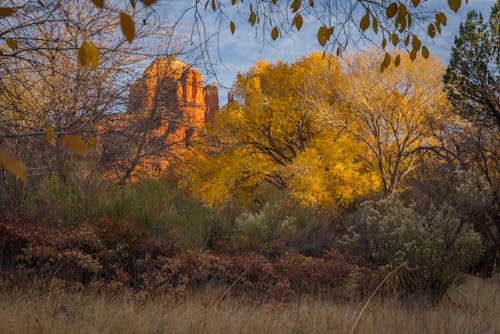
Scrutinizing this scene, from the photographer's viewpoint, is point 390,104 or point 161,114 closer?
point 161,114

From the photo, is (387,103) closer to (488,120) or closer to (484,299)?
(488,120)

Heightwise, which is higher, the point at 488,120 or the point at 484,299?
the point at 488,120

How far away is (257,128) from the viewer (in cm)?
2066

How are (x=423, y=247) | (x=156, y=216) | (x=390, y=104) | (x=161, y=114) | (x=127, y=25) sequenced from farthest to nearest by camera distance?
(x=390, y=104)
(x=161, y=114)
(x=156, y=216)
(x=423, y=247)
(x=127, y=25)

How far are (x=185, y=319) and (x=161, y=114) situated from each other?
6.02 meters

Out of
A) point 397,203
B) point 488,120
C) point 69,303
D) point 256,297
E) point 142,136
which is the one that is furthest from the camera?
point 488,120

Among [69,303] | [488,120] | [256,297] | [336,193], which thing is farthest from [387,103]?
[69,303]

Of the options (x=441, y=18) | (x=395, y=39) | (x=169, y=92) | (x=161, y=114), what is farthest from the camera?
(x=169, y=92)

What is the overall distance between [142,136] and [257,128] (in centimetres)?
1169

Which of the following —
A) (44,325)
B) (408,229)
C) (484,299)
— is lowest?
(484,299)

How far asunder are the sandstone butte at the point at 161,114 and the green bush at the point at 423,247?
12.9 feet

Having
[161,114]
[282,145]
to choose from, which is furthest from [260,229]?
[282,145]

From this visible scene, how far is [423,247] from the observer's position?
6707mm

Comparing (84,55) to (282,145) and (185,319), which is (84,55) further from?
(282,145)
